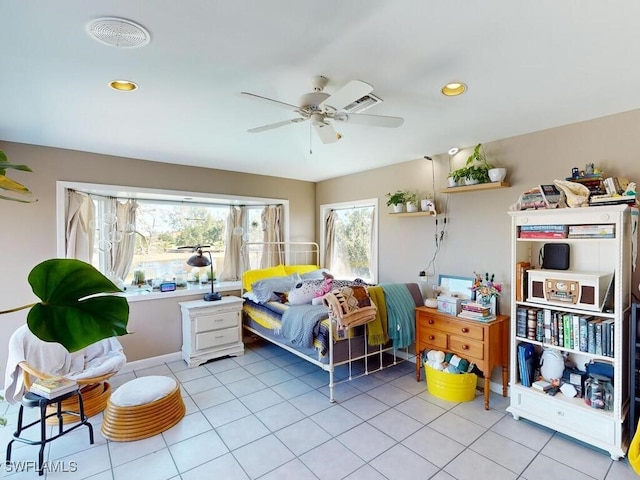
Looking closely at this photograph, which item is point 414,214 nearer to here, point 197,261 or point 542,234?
point 542,234

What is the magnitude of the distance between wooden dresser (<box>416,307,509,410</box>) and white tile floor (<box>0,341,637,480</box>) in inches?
14.8

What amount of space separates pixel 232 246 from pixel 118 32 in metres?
3.39

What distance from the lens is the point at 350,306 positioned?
9.50ft

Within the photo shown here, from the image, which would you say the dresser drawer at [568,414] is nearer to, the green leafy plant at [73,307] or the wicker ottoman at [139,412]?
the wicker ottoman at [139,412]

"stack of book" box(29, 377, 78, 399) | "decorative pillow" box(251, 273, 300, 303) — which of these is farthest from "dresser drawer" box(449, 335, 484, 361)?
"stack of book" box(29, 377, 78, 399)

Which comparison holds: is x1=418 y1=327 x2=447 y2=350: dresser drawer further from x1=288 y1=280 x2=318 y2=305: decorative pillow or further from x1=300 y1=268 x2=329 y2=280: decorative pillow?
x1=300 y1=268 x2=329 y2=280: decorative pillow

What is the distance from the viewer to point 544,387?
254 centimetres

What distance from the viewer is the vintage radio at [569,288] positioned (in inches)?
90.0

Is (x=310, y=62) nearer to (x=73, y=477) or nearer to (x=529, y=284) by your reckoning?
(x=529, y=284)

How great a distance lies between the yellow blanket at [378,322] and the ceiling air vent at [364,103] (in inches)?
70.2

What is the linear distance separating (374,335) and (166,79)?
8.74 feet

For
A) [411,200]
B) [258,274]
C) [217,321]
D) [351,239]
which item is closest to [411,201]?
[411,200]

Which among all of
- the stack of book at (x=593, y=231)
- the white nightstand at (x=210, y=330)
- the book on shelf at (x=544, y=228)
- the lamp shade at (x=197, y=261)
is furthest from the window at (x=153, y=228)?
the stack of book at (x=593, y=231)

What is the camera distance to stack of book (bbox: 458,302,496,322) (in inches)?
114
